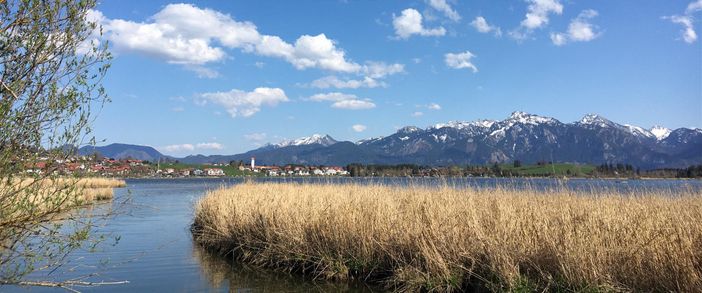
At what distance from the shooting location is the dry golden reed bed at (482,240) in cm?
795

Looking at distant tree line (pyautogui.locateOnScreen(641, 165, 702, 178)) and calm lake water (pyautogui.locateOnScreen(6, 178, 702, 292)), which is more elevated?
distant tree line (pyautogui.locateOnScreen(641, 165, 702, 178))

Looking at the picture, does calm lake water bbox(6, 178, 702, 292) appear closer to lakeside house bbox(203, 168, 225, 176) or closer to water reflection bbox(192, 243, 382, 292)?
water reflection bbox(192, 243, 382, 292)

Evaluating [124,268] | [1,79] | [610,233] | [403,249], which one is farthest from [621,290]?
[124,268]

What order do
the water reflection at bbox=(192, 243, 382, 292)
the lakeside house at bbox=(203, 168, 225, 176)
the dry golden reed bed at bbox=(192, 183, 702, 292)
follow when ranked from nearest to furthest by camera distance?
the dry golden reed bed at bbox=(192, 183, 702, 292) < the water reflection at bbox=(192, 243, 382, 292) < the lakeside house at bbox=(203, 168, 225, 176)

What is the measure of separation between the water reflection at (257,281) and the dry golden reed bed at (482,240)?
0.41 m

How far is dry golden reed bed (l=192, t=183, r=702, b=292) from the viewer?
7949mm

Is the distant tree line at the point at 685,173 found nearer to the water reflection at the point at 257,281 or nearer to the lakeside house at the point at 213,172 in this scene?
the water reflection at the point at 257,281

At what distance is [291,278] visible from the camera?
13.1 metres

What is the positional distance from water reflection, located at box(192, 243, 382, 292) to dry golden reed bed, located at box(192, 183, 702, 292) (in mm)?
413

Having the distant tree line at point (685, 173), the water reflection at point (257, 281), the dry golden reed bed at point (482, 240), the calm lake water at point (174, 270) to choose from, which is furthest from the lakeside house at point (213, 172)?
the water reflection at point (257, 281)

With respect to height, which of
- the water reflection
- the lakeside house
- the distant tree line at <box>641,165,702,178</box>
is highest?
the lakeside house

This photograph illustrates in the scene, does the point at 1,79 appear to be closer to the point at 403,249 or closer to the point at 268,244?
the point at 403,249

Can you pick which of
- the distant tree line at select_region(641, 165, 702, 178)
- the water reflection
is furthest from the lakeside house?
the water reflection

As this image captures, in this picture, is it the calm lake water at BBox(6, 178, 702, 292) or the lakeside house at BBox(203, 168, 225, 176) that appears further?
the lakeside house at BBox(203, 168, 225, 176)
